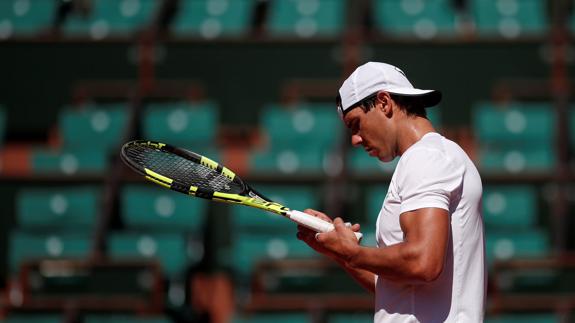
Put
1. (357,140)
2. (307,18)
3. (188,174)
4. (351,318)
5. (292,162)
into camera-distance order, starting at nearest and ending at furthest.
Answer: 1. (357,140)
2. (188,174)
3. (351,318)
4. (292,162)
5. (307,18)

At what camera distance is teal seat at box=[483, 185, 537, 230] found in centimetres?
854

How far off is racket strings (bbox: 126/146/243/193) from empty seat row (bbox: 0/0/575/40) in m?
6.44

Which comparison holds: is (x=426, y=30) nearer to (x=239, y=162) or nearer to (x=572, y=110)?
(x=572, y=110)

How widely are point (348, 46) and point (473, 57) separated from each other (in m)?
1.25

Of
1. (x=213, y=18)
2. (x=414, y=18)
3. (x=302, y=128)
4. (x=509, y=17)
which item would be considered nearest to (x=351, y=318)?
(x=302, y=128)

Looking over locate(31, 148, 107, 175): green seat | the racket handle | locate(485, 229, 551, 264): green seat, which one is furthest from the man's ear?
locate(31, 148, 107, 175): green seat

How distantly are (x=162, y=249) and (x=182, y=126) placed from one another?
155cm

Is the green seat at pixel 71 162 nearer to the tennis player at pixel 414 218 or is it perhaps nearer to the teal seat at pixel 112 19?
the teal seat at pixel 112 19

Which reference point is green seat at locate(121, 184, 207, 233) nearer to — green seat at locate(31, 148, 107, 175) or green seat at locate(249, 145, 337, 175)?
green seat at locate(31, 148, 107, 175)

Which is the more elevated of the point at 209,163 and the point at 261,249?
the point at 209,163

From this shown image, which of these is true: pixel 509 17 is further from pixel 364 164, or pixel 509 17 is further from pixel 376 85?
pixel 376 85

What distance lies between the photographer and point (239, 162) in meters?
9.59

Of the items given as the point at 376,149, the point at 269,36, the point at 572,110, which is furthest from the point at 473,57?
the point at 376,149

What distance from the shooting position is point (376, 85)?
3.04 meters
